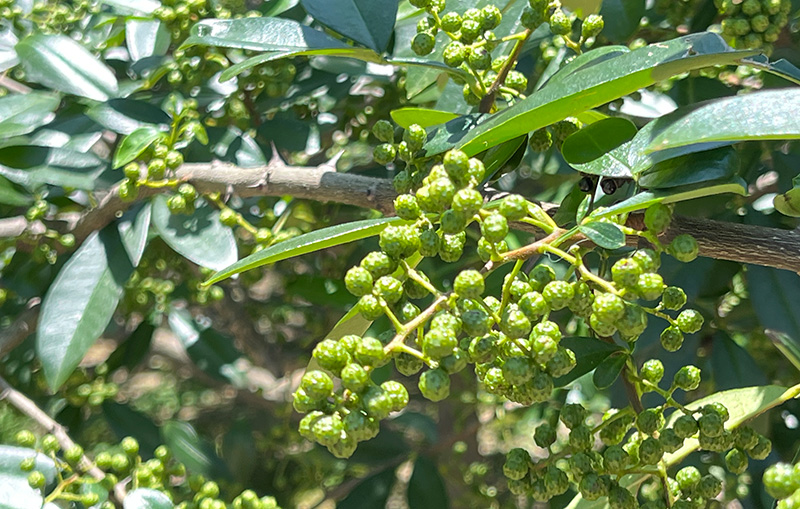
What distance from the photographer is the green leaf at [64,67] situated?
1.19 metres

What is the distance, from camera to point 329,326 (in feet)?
6.01

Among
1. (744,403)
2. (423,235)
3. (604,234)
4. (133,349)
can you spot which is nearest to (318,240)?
(423,235)

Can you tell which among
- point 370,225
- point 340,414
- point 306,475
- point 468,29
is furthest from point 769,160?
point 306,475

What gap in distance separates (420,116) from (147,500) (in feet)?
1.76

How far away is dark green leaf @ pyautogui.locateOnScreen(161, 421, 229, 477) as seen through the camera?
4.83 ft

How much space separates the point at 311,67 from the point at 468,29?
2.15ft

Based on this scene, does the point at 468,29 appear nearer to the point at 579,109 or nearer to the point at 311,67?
the point at 579,109

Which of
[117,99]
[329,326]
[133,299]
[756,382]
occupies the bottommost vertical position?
[329,326]

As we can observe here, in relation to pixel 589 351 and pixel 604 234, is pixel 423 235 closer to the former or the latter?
pixel 604 234

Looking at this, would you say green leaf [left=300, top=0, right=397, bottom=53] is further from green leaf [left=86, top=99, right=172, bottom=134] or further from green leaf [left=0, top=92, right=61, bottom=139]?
green leaf [left=0, top=92, right=61, bottom=139]

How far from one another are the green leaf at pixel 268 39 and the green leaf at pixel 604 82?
0.63 ft

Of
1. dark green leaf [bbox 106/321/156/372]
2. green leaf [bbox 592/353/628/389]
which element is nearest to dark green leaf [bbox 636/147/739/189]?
green leaf [bbox 592/353/628/389]

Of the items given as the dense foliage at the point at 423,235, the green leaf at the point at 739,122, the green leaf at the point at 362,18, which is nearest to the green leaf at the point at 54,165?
the dense foliage at the point at 423,235

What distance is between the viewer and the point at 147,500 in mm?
906
